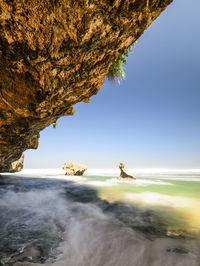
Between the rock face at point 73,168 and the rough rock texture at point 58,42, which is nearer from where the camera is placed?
the rough rock texture at point 58,42

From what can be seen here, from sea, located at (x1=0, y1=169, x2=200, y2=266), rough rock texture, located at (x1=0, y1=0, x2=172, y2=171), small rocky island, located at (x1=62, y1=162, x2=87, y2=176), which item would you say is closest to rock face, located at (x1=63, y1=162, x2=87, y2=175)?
small rocky island, located at (x1=62, y1=162, x2=87, y2=176)

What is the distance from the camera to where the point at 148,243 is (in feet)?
8.57

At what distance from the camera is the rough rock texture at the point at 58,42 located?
248 centimetres

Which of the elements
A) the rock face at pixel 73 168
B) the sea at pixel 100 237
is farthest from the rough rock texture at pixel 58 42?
the rock face at pixel 73 168

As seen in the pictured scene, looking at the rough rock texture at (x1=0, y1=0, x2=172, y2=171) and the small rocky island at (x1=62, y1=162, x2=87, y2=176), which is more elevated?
the rough rock texture at (x1=0, y1=0, x2=172, y2=171)

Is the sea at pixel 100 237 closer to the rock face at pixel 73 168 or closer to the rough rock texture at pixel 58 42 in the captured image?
the rough rock texture at pixel 58 42

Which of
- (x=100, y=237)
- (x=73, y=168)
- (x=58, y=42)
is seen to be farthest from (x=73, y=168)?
(x=58, y=42)

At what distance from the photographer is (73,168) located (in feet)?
61.9

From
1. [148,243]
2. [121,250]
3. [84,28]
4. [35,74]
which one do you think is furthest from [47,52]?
[148,243]

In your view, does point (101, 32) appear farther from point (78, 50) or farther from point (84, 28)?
point (78, 50)

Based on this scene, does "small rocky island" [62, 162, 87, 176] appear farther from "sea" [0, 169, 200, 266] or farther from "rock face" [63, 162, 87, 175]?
"sea" [0, 169, 200, 266]

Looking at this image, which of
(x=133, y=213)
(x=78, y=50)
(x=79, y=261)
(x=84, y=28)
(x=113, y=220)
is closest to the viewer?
(x=79, y=261)

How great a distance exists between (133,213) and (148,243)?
1.80 metres

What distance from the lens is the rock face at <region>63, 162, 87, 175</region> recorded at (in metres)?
18.6
